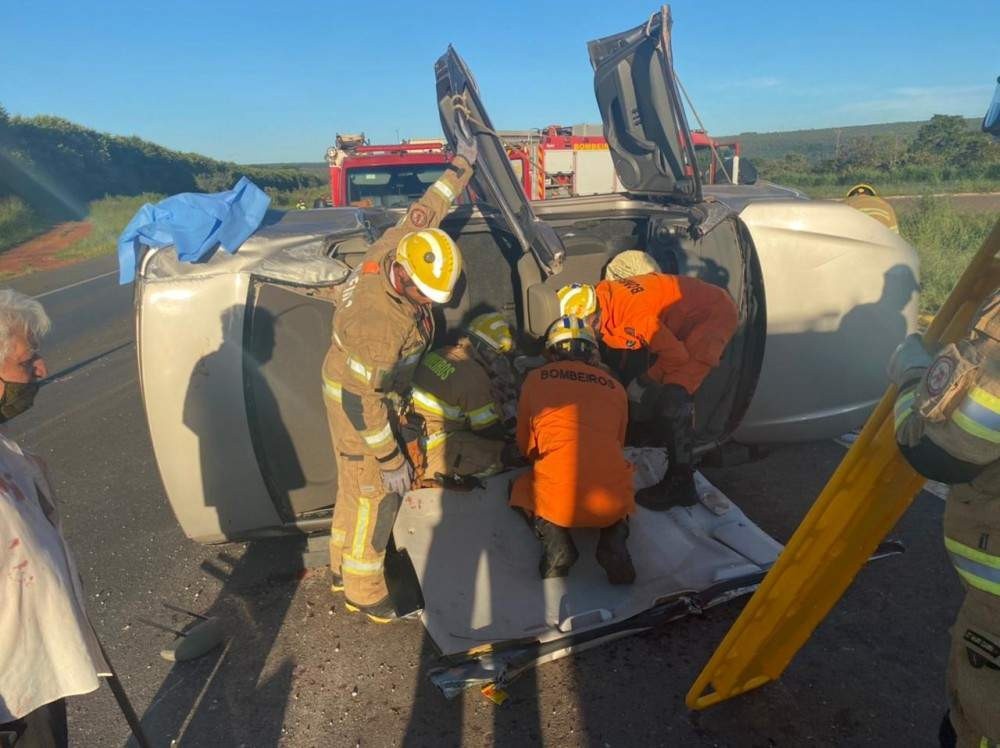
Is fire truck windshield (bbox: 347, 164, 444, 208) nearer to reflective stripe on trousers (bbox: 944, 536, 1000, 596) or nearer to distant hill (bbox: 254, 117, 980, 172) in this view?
reflective stripe on trousers (bbox: 944, 536, 1000, 596)

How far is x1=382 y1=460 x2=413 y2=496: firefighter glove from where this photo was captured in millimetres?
3127

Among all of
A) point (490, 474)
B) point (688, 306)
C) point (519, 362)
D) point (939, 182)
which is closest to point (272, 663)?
point (490, 474)

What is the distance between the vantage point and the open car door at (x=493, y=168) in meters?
3.56

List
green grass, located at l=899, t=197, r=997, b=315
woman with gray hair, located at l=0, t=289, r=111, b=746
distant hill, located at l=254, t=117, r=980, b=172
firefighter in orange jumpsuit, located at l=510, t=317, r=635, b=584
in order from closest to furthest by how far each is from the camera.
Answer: woman with gray hair, located at l=0, t=289, r=111, b=746, firefighter in orange jumpsuit, located at l=510, t=317, r=635, b=584, green grass, located at l=899, t=197, r=997, b=315, distant hill, located at l=254, t=117, r=980, b=172

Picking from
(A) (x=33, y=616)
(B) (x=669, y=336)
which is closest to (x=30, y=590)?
(A) (x=33, y=616)

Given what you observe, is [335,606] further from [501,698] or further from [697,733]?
[697,733]

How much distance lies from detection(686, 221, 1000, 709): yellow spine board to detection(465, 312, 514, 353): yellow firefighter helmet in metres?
2.01

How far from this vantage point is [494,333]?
3887mm

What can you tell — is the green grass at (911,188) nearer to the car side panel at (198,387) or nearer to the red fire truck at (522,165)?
the red fire truck at (522,165)

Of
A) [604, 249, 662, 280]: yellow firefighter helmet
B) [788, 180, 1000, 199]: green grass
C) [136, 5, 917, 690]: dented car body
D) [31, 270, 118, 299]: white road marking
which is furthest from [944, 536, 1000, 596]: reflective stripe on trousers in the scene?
[788, 180, 1000, 199]: green grass

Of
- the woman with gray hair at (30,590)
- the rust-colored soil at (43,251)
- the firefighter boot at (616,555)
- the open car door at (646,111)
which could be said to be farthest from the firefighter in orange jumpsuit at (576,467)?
the rust-colored soil at (43,251)

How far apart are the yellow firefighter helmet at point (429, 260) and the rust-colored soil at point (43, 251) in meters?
17.3

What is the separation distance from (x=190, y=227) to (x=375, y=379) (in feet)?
3.44

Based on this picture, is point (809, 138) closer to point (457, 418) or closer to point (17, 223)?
point (17, 223)
